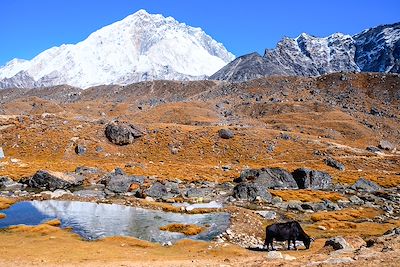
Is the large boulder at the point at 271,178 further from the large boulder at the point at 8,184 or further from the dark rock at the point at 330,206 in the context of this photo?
the large boulder at the point at 8,184

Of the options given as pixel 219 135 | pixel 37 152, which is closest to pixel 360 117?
pixel 219 135

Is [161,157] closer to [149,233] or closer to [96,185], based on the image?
[96,185]

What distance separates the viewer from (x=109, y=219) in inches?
2055

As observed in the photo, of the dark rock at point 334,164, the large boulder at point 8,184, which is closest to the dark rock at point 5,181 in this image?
the large boulder at point 8,184

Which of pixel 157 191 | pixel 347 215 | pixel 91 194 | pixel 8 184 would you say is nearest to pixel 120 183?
pixel 91 194

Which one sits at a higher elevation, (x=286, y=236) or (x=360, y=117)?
(x=360, y=117)

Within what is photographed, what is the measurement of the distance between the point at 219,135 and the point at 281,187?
172ft

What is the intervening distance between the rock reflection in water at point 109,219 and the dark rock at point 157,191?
350 inches

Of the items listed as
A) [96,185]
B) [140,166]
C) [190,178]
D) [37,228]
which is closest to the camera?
[37,228]

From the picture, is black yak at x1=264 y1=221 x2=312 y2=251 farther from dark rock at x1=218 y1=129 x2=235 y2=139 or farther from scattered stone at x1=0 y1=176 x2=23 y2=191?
dark rock at x1=218 y1=129 x2=235 y2=139

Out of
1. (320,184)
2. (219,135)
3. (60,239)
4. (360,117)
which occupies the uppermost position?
(360,117)

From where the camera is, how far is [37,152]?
11906 cm

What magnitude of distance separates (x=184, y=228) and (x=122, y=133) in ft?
280

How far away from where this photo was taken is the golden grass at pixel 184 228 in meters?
45.7
